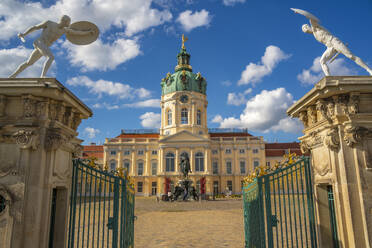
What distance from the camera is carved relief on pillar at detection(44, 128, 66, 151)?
5.05m

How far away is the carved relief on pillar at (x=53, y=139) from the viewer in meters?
5.05

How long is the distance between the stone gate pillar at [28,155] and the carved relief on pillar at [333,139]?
476 cm

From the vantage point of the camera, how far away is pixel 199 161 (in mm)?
51312

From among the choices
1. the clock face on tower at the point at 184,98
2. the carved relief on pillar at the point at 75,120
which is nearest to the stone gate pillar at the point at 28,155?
the carved relief on pillar at the point at 75,120

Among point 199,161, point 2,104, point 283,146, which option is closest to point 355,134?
point 2,104

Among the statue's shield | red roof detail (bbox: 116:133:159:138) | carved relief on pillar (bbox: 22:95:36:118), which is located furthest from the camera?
red roof detail (bbox: 116:133:159:138)

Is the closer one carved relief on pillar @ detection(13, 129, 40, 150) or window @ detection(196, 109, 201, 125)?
carved relief on pillar @ detection(13, 129, 40, 150)

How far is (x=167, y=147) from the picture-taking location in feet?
170

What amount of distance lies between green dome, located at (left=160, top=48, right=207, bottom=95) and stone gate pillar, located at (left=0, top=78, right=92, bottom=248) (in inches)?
1937

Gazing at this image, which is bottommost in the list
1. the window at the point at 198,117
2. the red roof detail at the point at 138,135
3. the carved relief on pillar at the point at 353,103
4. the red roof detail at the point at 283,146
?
the carved relief on pillar at the point at 353,103

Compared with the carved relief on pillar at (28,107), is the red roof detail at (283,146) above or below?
above

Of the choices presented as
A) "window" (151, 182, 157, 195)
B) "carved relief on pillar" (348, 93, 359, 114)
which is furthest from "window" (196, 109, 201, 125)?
"carved relief on pillar" (348, 93, 359, 114)

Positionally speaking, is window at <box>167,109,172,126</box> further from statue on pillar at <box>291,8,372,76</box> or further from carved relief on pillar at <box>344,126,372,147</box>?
carved relief on pillar at <box>344,126,372,147</box>

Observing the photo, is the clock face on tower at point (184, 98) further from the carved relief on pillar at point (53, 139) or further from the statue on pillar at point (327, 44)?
the carved relief on pillar at point (53, 139)
